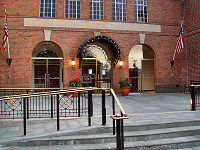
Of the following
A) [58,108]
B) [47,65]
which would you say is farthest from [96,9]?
[58,108]

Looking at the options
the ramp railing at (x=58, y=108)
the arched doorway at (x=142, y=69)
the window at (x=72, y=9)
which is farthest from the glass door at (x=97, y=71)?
the ramp railing at (x=58, y=108)

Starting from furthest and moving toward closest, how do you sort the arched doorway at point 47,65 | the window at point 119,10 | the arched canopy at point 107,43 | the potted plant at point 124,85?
the window at point 119,10
the arched doorway at point 47,65
the potted plant at point 124,85
the arched canopy at point 107,43

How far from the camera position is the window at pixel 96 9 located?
646 inches

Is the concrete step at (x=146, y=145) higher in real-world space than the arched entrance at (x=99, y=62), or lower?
lower

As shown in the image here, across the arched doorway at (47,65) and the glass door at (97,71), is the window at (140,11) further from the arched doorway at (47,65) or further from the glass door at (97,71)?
the arched doorway at (47,65)

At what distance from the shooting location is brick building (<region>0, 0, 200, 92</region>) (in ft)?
48.9

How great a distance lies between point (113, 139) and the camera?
16.7 ft

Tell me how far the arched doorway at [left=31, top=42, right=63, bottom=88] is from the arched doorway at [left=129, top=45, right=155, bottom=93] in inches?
257

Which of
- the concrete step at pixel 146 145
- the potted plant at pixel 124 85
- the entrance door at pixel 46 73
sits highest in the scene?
the entrance door at pixel 46 73

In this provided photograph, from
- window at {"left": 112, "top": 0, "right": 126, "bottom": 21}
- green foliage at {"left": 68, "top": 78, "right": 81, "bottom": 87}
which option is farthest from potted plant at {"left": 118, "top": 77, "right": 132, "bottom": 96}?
window at {"left": 112, "top": 0, "right": 126, "bottom": 21}

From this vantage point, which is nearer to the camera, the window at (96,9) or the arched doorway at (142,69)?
the window at (96,9)

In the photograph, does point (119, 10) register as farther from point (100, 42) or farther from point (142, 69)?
point (142, 69)

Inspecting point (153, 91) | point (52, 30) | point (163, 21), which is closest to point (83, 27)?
point (52, 30)

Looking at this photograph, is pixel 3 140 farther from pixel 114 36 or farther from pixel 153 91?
pixel 153 91
